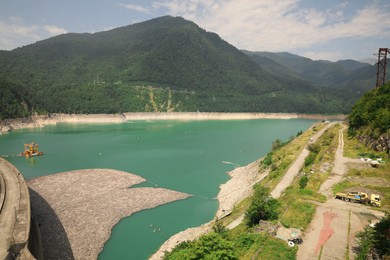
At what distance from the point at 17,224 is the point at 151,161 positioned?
48.7 m

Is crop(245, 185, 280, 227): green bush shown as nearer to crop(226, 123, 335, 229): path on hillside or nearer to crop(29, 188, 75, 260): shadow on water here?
crop(226, 123, 335, 229): path on hillside

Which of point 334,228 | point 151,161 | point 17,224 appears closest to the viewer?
point 334,228

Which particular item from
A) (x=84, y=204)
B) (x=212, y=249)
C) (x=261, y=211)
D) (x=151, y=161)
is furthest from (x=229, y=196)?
(x=151, y=161)

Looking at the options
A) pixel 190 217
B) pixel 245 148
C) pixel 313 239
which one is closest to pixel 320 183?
pixel 313 239

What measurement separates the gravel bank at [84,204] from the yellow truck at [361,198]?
2607 cm

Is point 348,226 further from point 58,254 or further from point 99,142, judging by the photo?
point 99,142

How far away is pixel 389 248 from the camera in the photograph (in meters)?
16.2

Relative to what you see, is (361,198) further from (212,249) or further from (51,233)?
(51,233)

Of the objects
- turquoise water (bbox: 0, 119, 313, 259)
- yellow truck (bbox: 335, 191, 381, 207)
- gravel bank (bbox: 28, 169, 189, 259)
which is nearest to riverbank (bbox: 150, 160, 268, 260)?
turquoise water (bbox: 0, 119, 313, 259)

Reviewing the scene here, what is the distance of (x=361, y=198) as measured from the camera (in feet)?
94.9

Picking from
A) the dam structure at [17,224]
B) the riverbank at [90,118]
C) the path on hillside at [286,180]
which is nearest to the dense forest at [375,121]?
the path on hillside at [286,180]

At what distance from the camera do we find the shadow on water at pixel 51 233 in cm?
3195

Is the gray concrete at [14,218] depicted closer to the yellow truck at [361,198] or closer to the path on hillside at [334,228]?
the path on hillside at [334,228]

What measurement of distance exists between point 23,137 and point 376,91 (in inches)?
4660
